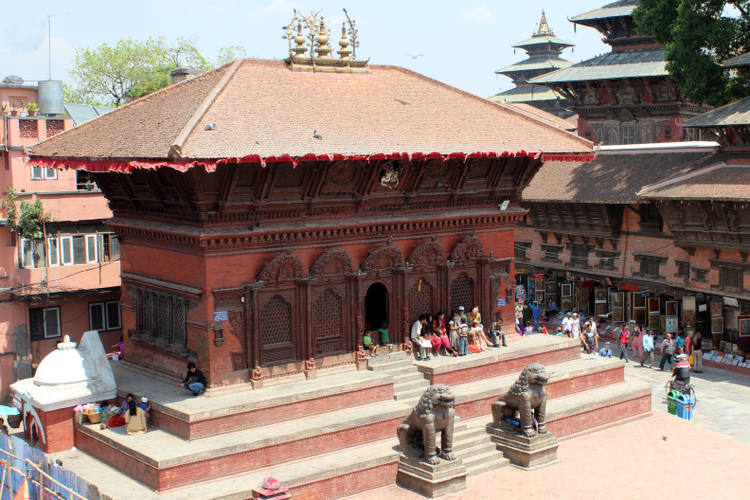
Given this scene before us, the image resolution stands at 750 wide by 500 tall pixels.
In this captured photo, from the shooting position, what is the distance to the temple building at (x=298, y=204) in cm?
1888

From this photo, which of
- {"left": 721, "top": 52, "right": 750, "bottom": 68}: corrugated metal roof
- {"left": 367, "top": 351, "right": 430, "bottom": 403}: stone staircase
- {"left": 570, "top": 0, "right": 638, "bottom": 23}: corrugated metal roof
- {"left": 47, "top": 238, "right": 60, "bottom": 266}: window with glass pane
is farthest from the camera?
{"left": 570, "top": 0, "right": 638, "bottom": 23}: corrugated metal roof

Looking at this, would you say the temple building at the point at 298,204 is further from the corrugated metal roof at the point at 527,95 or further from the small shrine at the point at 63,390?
the corrugated metal roof at the point at 527,95

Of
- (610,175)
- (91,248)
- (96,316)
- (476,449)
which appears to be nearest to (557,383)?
(476,449)

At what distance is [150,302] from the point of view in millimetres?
21250

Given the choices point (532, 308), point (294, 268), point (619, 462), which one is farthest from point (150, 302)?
point (532, 308)

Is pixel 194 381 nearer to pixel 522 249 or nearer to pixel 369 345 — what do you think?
pixel 369 345

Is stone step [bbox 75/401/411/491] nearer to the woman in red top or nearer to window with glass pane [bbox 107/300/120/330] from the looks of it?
window with glass pane [bbox 107/300/120/330]

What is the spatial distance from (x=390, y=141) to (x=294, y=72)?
371cm

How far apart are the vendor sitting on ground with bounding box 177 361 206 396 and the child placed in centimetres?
429

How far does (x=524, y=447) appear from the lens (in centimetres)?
1936

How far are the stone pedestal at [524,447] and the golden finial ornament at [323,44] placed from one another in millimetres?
10260

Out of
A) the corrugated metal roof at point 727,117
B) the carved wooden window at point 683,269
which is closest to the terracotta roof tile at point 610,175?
the corrugated metal roof at point 727,117

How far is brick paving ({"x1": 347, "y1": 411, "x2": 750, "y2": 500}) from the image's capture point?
709 inches

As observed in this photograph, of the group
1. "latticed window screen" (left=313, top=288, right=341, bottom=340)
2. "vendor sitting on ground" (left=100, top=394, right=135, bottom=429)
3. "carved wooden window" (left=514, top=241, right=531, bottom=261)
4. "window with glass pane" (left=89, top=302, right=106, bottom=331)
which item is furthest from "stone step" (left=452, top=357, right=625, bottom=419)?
"carved wooden window" (left=514, top=241, right=531, bottom=261)
